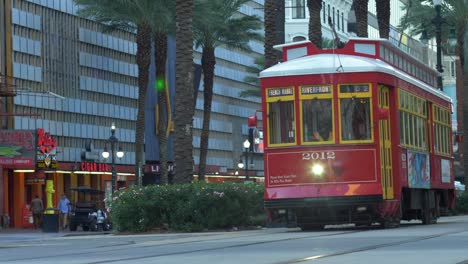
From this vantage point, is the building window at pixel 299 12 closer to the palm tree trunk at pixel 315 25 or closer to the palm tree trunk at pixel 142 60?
the palm tree trunk at pixel 142 60

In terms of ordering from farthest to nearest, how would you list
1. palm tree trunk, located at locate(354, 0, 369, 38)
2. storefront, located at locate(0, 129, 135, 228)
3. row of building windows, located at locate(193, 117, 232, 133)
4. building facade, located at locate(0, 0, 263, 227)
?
row of building windows, located at locate(193, 117, 232, 133) → building facade, located at locate(0, 0, 263, 227) → storefront, located at locate(0, 129, 135, 228) → palm tree trunk, located at locate(354, 0, 369, 38)

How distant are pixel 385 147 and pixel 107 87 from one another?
50.8m

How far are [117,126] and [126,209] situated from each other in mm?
46449

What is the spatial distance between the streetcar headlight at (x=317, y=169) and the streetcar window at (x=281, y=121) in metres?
0.75

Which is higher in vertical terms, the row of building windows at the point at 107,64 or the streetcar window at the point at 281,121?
the row of building windows at the point at 107,64

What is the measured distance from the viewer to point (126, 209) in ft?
115

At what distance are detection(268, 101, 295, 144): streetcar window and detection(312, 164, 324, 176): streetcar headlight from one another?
75cm

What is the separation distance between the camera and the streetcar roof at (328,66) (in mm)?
28891

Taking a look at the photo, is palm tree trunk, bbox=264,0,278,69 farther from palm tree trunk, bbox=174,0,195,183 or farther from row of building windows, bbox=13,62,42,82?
row of building windows, bbox=13,62,42,82

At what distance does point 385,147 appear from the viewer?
29438mm

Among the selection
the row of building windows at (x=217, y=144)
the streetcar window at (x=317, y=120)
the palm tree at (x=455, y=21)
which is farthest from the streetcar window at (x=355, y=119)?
the row of building windows at (x=217, y=144)

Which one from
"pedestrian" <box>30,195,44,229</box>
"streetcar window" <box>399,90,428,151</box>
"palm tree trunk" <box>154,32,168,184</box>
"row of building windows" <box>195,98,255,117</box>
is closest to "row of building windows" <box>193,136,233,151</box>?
"row of building windows" <box>195,98,255,117</box>

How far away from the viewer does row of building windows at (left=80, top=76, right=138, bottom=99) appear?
247 ft

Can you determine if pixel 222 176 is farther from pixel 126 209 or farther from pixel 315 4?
pixel 126 209
